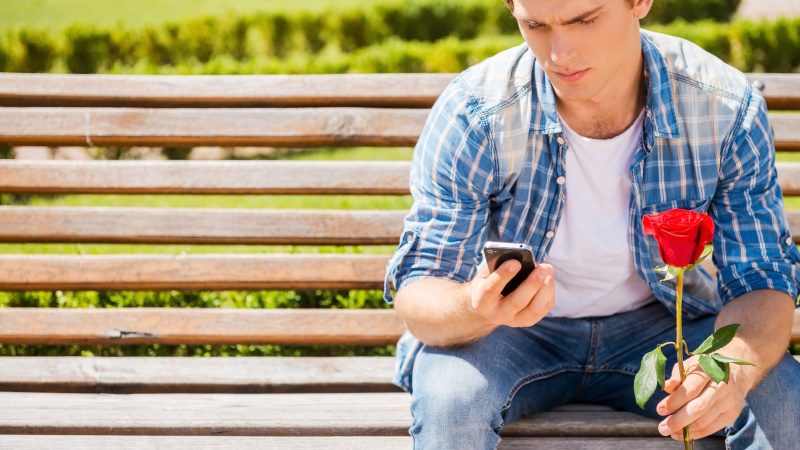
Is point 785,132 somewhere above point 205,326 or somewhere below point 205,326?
above

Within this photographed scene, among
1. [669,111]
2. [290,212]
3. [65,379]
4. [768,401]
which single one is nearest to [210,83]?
[290,212]

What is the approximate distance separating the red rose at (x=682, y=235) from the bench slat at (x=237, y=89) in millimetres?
1408

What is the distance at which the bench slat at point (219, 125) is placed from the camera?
2.71 metres

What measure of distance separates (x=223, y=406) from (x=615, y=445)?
43.7 inches

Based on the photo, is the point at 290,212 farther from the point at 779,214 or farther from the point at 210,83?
the point at 779,214

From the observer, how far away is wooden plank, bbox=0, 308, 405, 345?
269cm

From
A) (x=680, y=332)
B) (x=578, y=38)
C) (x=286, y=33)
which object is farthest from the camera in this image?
(x=286, y=33)

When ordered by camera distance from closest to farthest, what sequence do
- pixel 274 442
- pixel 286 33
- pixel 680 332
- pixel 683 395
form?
pixel 680 332 → pixel 683 395 → pixel 274 442 → pixel 286 33

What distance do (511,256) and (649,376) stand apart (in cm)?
37

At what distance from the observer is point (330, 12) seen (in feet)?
39.2

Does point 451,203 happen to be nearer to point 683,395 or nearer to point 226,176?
point 683,395

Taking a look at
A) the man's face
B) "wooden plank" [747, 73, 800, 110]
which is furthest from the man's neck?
"wooden plank" [747, 73, 800, 110]

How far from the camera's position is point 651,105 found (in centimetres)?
209

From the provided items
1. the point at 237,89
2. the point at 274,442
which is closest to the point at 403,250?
the point at 274,442
